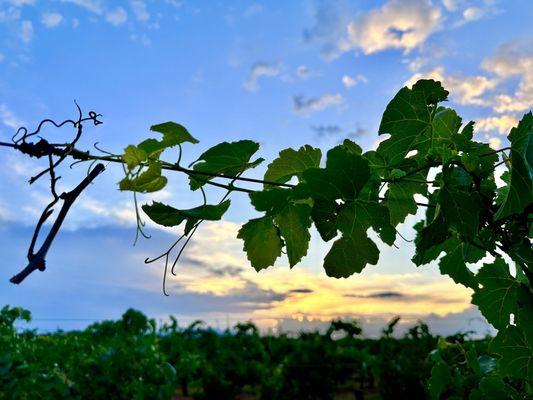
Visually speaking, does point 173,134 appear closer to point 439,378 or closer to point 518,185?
point 518,185

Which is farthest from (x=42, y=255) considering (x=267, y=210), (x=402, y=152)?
(x=402, y=152)

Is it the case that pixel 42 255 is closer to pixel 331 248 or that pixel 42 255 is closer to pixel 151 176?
pixel 151 176

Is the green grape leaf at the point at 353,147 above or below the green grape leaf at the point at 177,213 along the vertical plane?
above

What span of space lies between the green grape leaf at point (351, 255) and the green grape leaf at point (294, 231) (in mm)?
90

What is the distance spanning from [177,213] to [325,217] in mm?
329

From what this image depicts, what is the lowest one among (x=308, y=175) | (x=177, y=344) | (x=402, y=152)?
(x=177, y=344)

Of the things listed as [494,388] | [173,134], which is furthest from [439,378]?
[173,134]

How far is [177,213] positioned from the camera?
1406mm

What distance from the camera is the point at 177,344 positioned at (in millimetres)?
Result: 7047

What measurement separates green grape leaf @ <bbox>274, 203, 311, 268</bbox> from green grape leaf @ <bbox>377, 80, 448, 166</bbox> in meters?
0.26

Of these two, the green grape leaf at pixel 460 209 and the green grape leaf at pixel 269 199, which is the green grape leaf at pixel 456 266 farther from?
the green grape leaf at pixel 269 199

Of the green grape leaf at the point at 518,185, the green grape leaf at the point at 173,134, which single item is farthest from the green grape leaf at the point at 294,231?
the green grape leaf at the point at 518,185

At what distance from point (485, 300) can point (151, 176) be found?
3.12ft

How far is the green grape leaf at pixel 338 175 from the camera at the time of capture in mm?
1327
